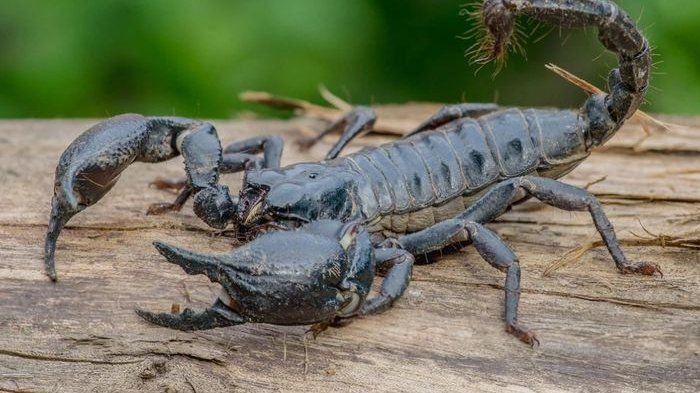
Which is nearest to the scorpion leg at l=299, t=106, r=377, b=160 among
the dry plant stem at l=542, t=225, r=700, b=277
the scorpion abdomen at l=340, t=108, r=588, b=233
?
the scorpion abdomen at l=340, t=108, r=588, b=233

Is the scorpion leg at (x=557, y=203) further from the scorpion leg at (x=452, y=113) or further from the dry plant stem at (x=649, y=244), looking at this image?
the scorpion leg at (x=452, y=113)

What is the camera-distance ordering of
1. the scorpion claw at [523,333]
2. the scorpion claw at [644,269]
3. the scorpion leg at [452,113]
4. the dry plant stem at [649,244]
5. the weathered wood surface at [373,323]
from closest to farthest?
the weathered wood surface at [373,323]
the scorpion claw at [523,333]
the scorpion claw at [644,269]
the dry plant stem at [649,244]
the scorpion leg at [452,113]

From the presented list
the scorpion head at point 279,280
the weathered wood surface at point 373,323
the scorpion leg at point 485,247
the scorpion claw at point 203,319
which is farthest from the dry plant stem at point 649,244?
the scorpion claw at point 203,319

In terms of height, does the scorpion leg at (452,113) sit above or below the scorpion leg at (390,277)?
above

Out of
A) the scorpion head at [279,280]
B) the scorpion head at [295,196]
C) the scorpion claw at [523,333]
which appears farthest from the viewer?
the scorpion head at [295,196]

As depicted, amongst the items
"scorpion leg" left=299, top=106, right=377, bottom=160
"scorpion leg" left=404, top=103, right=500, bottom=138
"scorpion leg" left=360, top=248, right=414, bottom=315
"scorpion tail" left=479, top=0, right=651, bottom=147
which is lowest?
"scorpion leg" left=360, top=248, right=414, bottom=315

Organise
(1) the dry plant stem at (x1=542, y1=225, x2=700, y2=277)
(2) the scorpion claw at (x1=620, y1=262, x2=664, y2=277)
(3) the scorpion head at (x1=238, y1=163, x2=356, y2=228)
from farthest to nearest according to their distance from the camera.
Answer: (1) the dry plant stem at (x1=542, y1=225, x2=700, y2=277) < (2) the scorpion claw at (x1=620, y1=262, x2=664, y2=277) < (3) the scorpion head at (x1=238, y1=163, x2=356, y2=228)

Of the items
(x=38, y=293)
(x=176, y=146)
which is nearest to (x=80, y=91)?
(x=176, y=146)

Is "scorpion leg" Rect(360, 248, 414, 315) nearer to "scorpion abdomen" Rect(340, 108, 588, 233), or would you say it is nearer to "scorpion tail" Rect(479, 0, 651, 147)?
"scorpion abdomen" Rect(340, 108, 588, 233)
